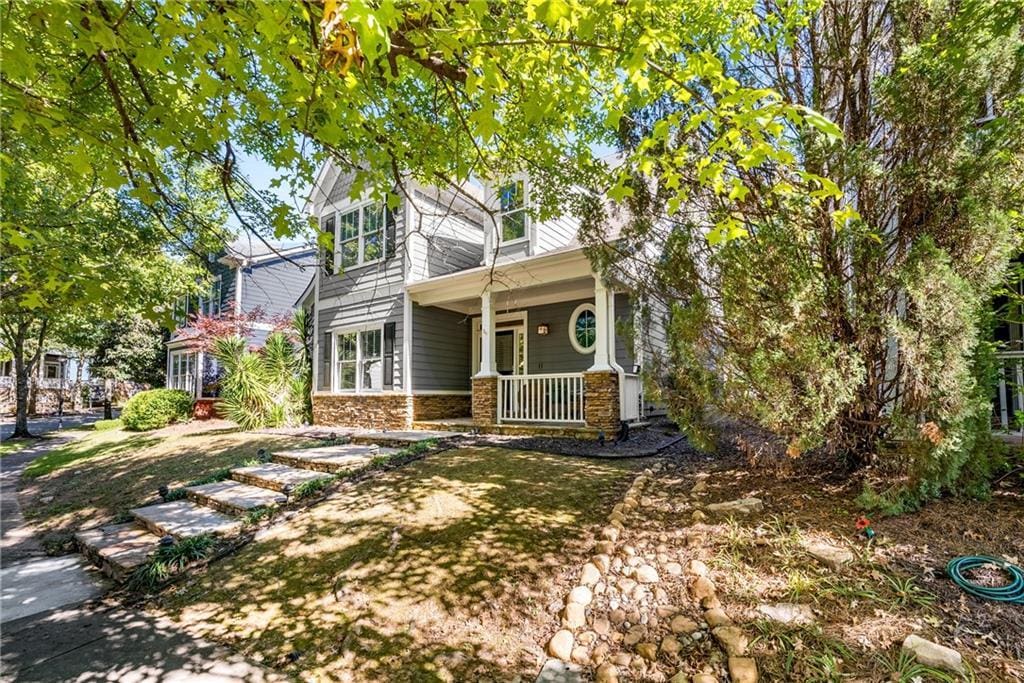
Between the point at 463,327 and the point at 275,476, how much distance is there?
6.59 meters

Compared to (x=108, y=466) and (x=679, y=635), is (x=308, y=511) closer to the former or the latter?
(x=679, y=635)

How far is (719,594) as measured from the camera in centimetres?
259

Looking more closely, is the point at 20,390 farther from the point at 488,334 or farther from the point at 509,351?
the point at 488,334

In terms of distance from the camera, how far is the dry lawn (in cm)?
602

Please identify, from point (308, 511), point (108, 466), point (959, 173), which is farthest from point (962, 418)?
point (108, 466)

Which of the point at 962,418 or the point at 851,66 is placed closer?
the point at 962,418

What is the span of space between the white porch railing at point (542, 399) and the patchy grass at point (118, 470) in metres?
3.77

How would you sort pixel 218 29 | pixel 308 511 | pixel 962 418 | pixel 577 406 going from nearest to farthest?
pixel 218 29
pixel 962 418
pixel 308 511
pixel 577 406

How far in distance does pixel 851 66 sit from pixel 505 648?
527 cm

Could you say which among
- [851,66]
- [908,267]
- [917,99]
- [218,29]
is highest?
[851,66]

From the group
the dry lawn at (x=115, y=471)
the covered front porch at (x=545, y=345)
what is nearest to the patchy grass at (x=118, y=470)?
the dry lawn at (x=115, y=471)

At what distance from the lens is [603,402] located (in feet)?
25.3

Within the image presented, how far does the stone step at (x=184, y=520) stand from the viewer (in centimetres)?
465

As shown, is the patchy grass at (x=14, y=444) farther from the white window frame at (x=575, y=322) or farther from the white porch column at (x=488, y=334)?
the white window frame at (x=575, y=322)
